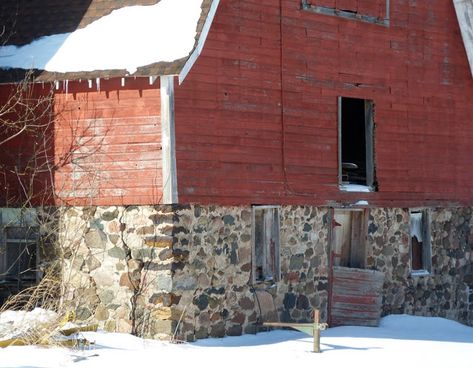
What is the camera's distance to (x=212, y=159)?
57.4 feet

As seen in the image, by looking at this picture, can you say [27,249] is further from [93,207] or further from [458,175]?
[458,175]

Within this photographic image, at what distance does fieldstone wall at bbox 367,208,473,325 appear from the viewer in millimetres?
20531

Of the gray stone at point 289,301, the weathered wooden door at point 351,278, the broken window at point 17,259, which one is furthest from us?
the weathered wooden door at point 351,278

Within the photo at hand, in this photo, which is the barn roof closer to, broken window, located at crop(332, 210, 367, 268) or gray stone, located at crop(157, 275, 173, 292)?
gray stone, located at crop(157, 275, 173, 292)

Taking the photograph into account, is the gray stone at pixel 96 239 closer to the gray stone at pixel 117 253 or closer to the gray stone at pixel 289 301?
the gray stone at pixel 117 253

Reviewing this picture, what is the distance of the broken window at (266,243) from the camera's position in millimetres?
18469

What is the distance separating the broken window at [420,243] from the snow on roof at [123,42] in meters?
6.78

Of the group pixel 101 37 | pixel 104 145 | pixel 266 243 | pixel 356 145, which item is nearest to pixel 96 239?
pixel 104 145

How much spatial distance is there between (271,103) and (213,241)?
105 inches

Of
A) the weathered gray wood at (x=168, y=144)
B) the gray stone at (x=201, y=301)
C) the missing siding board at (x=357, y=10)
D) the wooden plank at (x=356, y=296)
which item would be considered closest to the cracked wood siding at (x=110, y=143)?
the weathered gray wood at (x=168, y=144)

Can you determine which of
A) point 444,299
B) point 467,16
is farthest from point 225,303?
point 467,16

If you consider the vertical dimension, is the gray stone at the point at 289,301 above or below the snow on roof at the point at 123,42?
below

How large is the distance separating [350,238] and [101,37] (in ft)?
19.8

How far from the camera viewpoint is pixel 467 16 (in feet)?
72.5
